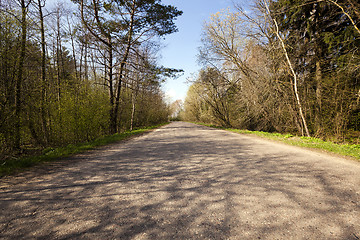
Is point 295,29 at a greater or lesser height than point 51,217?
greater

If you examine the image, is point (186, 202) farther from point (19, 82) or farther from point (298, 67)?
point (298, 67)

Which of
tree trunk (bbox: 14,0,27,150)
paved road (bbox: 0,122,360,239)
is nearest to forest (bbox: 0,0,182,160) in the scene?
tree trunk (bbox: 14,0,27,150)

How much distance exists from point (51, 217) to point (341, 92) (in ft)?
40.8

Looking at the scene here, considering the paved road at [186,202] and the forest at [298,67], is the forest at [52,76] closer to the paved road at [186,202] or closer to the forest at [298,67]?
the paved road at [186,202]

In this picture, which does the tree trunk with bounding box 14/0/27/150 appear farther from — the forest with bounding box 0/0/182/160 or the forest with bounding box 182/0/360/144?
the forest with bounding box 182/0/360/144

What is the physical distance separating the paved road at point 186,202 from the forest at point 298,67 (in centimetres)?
674

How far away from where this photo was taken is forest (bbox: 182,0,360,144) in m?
8.42

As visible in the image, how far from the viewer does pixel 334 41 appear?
9.16m

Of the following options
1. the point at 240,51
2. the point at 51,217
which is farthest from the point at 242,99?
the point at 51,217

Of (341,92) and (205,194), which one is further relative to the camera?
(341,92)

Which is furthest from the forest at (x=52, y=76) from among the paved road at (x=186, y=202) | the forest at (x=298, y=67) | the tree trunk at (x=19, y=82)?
the forest at (x=298, y=67)

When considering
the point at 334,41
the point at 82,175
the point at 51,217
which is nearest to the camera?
the point at 51,217

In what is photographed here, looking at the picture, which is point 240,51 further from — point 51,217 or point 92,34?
point 51,217

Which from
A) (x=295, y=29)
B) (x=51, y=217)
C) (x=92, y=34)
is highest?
(x=295, y=29)
